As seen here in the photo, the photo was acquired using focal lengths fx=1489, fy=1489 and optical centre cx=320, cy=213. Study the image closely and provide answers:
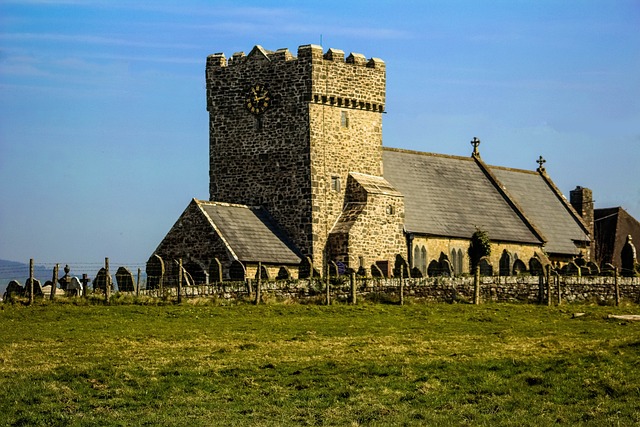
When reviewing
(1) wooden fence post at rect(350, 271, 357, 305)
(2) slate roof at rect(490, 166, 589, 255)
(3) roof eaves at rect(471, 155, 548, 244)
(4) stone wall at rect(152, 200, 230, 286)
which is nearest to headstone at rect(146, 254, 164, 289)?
(4) stone wall at rect(152, 200, 230, 286)

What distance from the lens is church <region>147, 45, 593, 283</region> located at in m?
67.9

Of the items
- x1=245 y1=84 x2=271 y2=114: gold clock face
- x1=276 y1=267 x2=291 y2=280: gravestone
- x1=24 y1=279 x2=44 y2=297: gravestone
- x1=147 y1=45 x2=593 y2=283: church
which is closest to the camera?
x1=24 y1=279 x2=44 y2=297: gravestone

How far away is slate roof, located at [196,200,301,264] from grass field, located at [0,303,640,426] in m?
14.4

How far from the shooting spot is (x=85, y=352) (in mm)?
41406

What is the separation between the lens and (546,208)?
284 feet

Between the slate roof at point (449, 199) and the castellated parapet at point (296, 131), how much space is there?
144 inches

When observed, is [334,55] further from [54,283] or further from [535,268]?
[54,283]

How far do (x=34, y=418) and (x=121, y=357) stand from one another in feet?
25.5

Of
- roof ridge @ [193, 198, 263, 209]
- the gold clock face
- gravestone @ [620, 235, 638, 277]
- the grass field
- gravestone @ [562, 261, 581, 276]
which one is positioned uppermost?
the gold clock face

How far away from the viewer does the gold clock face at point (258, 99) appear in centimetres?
7094

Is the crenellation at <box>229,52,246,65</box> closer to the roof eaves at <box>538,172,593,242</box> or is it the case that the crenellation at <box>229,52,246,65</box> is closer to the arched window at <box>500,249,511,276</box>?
the arched window at <box>500,249,511,276</box>

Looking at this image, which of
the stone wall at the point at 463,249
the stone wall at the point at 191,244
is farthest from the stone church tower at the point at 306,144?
the stone wall at the point at 191,244

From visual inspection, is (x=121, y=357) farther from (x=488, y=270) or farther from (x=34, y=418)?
(x=488, y=270)

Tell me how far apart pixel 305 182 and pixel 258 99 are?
A: 15.4ft
